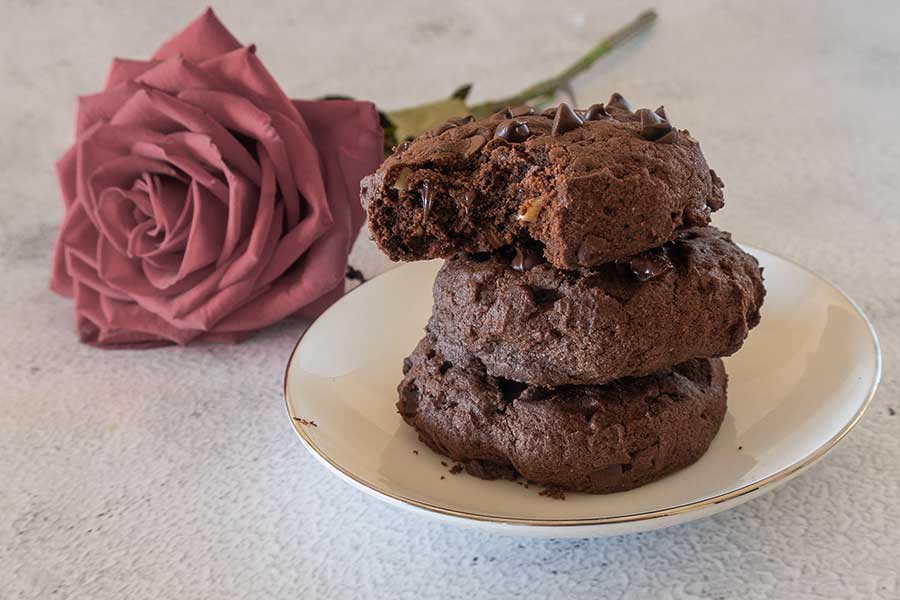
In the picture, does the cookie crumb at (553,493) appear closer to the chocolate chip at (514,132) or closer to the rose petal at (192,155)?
the chocolate chip at (514,132)

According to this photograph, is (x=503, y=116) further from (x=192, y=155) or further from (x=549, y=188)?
(x=192, y=155)

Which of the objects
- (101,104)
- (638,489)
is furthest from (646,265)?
(101,104)

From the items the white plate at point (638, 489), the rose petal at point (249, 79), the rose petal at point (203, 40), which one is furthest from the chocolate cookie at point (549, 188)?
the rose petal at point (203, 40)

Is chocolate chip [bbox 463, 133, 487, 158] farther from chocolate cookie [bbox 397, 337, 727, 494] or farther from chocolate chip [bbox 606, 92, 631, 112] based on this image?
chocolate cookie [bbox 397, 337, 727, 494]

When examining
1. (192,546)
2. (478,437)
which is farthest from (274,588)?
(478,437)

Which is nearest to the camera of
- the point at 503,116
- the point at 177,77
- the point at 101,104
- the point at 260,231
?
the point at 503,116

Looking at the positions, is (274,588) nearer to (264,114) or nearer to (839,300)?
(264,114)
